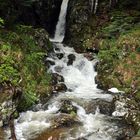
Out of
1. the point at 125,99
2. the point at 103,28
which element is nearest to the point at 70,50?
the point at 103,28

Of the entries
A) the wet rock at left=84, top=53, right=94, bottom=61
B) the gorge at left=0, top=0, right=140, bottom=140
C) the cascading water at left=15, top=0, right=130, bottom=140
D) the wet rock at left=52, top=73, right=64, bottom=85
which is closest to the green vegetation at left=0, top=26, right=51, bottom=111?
the gorge at left=0, top=0, right=140, bottom=140

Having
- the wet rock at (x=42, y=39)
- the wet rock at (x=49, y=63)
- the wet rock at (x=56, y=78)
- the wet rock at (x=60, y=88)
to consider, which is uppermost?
the wet rock at (x=42, y=39)

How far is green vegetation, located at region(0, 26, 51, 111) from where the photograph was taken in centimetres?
1789

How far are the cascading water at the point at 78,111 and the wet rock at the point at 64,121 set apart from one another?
0.20m

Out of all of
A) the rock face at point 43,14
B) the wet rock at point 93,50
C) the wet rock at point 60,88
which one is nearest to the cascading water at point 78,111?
the wet rock at point 60,88

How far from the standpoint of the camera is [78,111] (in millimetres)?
17781

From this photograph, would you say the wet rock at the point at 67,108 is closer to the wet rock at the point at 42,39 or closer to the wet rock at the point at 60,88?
the wet rock at the point at 60,88

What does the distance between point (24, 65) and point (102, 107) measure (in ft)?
16.0

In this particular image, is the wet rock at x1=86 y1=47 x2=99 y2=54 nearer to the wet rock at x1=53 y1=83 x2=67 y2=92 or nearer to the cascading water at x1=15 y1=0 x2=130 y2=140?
the cascading water at x1=15 y1=0 x2=130 y2=140

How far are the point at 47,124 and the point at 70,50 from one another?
9.94 meters

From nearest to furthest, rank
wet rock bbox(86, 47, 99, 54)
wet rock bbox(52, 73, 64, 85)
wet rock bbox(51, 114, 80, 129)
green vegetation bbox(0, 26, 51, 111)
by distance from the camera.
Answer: wet rock bbox(51, 114, 80, 129)
green vegetation bbox(0, 26, 51, 111)
wet rock bbox(52, 73, 64, 85)
wet rock bbox(86, 47, 99, 54)

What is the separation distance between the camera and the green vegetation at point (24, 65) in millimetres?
17891

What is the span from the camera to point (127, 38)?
76.1ft

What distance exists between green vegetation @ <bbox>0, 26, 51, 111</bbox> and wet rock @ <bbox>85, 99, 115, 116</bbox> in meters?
2.64
